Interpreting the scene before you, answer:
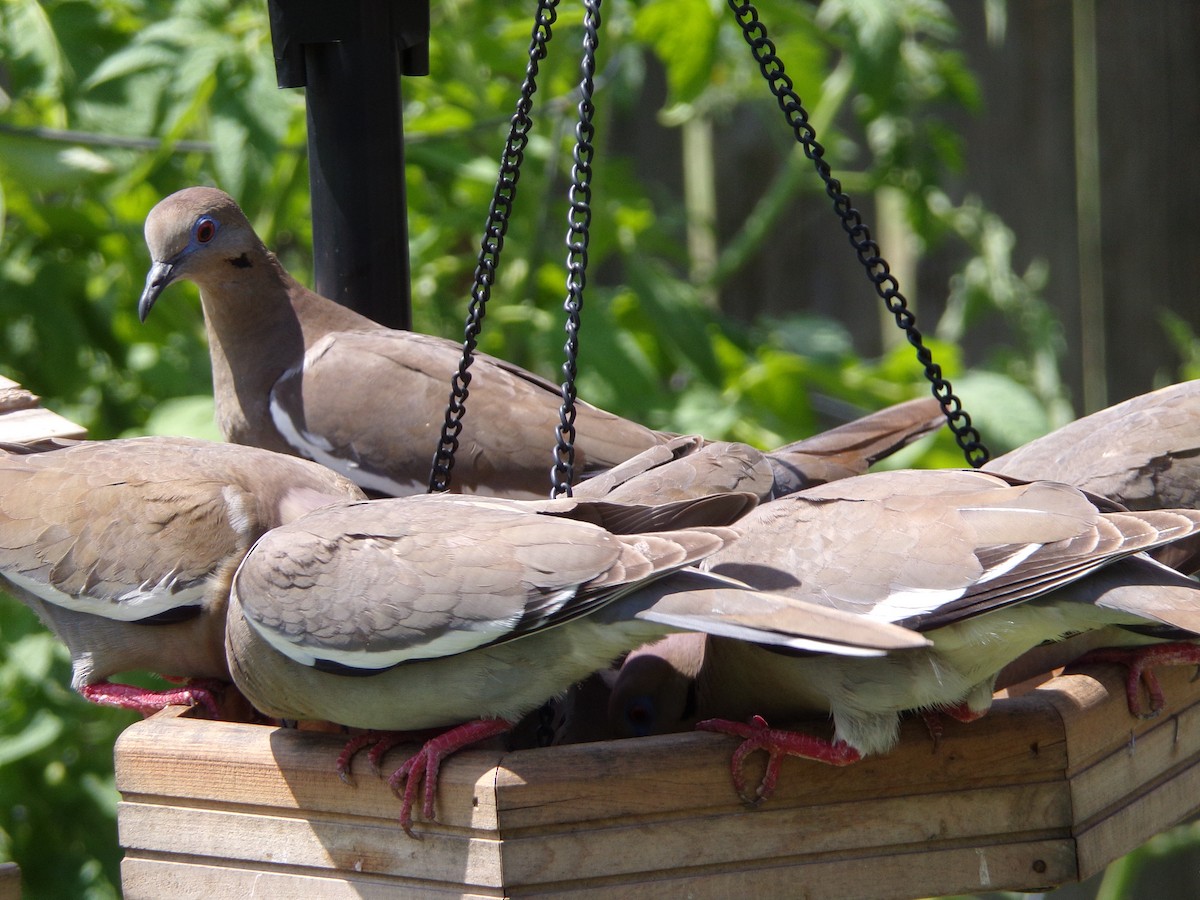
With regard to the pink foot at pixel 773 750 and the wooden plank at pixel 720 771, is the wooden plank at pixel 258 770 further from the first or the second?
the pink foot at pixel 773 750

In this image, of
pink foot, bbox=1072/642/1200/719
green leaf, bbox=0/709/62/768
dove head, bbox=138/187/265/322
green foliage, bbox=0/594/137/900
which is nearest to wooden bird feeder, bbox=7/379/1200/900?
pink foot, bbox=1072/642/1200/719

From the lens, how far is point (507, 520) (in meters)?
1.69

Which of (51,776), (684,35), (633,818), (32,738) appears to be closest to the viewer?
(633,818)

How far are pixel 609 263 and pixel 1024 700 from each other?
12.0ft

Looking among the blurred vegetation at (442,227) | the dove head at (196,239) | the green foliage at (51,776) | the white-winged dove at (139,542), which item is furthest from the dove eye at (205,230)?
the green foliage at (51,776)

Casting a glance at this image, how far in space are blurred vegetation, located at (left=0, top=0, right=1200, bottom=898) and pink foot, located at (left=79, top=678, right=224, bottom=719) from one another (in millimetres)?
1044

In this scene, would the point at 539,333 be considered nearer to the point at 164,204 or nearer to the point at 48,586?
the point at 164,204

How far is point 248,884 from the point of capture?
167cm

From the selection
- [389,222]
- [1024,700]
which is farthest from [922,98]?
[1024,700]

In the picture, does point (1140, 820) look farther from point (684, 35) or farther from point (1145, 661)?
point (684, 35)

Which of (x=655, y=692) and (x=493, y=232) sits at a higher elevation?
(x=493, y=232)

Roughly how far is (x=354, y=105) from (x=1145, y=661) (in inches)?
61.5

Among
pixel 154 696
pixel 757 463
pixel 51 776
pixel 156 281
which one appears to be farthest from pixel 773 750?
pixel 51 776

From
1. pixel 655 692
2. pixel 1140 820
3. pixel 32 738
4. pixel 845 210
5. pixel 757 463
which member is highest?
pixel 845 210
